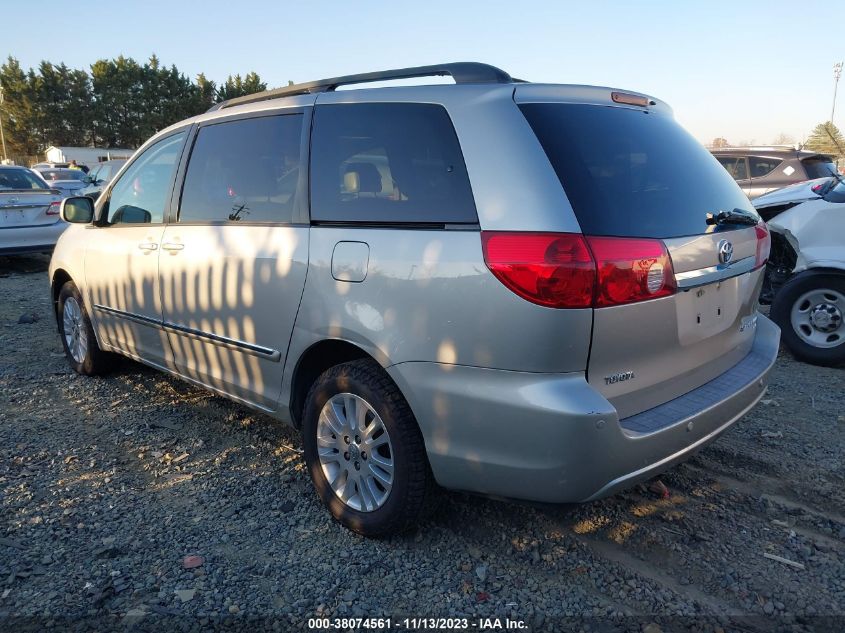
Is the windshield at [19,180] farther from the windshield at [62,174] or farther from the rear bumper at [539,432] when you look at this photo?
the windshield at [62,174]

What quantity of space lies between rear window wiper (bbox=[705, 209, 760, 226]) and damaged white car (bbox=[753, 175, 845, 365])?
2842mm

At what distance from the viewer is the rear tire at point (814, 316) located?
16.7ft

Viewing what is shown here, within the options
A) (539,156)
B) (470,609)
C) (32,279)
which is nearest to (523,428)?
(470,609)

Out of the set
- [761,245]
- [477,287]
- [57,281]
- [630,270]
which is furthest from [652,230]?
[57,281]

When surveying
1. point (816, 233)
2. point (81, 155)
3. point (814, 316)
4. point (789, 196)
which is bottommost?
point (814, 316)

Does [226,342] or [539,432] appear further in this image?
[226,342]

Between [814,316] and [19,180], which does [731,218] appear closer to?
[814,316]

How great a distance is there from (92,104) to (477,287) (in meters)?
72.2

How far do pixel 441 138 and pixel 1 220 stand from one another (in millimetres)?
8985

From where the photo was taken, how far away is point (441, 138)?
2510 millimetres

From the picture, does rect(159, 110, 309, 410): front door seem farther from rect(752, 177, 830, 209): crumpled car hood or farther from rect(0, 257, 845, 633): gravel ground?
rect(752, 177, 830, 209): crumpled car hood

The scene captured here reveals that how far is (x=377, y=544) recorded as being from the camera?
277cm

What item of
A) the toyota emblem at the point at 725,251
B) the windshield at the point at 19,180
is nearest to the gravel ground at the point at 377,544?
the toyota emblem at the point at 725,251

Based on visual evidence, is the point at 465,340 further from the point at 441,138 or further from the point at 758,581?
the point at 758,581
